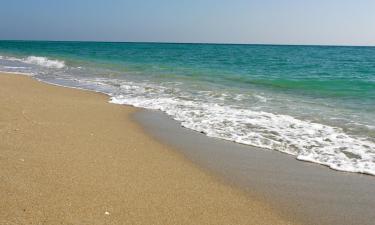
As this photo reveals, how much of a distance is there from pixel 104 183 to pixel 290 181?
2.43 metres

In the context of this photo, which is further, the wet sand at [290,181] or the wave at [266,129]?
the wave at [266,129]

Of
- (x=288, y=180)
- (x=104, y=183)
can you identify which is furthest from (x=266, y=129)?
(x=104, y=183)

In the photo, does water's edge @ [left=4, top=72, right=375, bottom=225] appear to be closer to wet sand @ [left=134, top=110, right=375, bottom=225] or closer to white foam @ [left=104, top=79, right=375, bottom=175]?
wet sand @ [left=134, top=110, right=375, bottom=225]

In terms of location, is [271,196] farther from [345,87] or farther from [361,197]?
[345,87]

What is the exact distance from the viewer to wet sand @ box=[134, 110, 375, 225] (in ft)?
13.8

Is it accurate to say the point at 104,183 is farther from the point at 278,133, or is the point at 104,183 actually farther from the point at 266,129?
the point at 266,129

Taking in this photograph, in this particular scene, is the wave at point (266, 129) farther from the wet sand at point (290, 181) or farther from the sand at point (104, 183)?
the sand at point (104, 183)

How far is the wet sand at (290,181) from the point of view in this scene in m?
4.20

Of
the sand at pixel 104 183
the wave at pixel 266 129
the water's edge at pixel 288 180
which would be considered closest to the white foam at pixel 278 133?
the wave at pixel 266 129

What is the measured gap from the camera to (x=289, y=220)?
3986 mm

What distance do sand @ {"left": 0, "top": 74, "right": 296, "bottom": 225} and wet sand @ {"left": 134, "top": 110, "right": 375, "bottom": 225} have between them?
27cm

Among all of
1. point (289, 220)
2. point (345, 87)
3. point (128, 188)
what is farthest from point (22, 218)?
point (345, 87)

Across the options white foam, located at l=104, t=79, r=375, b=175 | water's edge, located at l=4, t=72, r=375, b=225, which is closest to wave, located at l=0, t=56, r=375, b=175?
white foam, located at l=104, t=79, r=375, b=175

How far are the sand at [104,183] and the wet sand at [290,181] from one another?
0.27m
